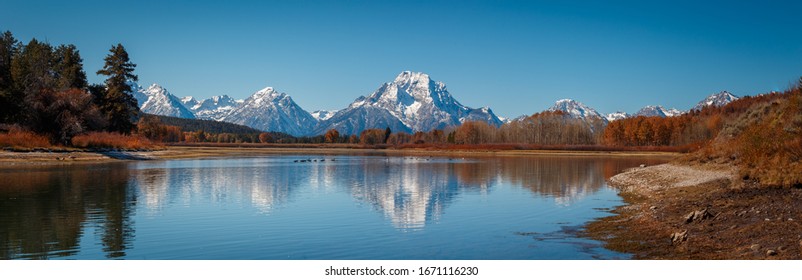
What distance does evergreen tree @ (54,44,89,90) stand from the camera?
84.0m

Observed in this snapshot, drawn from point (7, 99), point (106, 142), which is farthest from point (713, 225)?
point (106, 142)

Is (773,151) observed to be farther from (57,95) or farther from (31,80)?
(31,80)

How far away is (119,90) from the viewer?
9788 centimetres

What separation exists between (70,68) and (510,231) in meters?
85.8

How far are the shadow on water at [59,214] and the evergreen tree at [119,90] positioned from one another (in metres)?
56.8

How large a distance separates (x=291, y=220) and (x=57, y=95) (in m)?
57.7

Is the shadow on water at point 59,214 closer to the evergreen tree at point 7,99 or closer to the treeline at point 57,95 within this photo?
the evergreen tree at point 7,99

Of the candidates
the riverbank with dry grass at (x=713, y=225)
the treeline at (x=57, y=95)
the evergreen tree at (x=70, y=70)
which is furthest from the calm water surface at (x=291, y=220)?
the evergreen tree at (x=70, y=70)

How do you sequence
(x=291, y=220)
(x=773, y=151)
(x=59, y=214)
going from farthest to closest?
(x=773, y=151) < (x=59, y=214) < (x=291, y=220)

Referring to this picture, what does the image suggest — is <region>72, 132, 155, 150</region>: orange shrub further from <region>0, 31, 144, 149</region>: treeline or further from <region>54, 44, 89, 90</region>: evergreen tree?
<region>54, 44, 89, 90</region>: evergreen tree

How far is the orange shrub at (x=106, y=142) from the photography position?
71.7 meters

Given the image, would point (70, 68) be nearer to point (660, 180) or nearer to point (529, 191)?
point (529, 191)
